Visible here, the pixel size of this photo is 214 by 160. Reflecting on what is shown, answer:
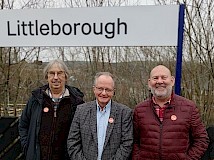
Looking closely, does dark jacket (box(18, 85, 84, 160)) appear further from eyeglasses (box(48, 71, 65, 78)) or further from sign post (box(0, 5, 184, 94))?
sign post (box(0, 5, 184, 94))

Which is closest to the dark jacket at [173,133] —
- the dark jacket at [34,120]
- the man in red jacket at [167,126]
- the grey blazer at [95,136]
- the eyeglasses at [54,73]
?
the man in red jacket at [167,126]

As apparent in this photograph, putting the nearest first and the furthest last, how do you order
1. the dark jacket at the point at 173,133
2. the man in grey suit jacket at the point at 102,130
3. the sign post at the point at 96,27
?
1. the dark jacket at the point at 173,133
2. the man in grey suit jacket at the point at 102,130
3. the sign post at the point at 96,27

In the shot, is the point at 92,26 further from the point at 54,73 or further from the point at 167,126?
the point at 167,126

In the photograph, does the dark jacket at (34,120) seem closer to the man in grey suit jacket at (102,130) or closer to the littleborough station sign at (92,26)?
the man in grey suit jacket at (102,130)

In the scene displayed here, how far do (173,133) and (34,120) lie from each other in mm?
1244

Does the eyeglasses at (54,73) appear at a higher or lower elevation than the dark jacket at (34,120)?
higher

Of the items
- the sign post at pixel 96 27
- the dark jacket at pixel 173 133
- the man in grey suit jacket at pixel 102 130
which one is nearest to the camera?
the dark jacket at pixel 173 133

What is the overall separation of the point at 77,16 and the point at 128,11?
21.8 inches

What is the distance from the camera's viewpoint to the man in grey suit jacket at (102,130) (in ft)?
8.34

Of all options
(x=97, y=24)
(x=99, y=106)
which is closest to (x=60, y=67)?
(x=99, y=106)

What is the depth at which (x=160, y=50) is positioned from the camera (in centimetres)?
750

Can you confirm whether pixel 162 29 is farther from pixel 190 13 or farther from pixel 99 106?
pixel 190 13

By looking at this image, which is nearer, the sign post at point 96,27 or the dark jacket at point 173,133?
the dark jacket at point 173,133

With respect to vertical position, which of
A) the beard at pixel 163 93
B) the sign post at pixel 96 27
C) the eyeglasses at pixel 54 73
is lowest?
the beard at pixel 163 93
